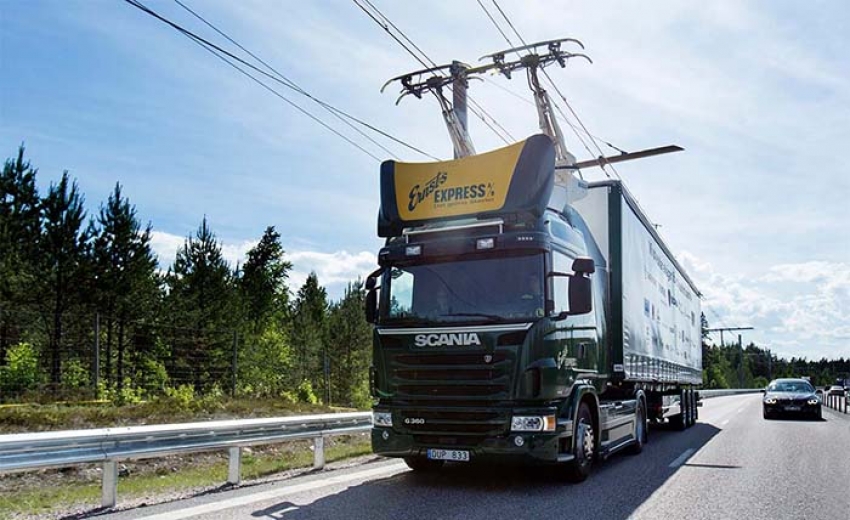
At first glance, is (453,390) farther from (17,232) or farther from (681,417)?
(17,232)

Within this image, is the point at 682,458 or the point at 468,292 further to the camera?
the point at 682,458

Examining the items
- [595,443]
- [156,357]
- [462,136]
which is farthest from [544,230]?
[156,357]

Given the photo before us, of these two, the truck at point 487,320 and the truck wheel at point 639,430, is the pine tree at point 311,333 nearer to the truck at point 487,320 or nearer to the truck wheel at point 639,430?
the truck wheel at point 639,430

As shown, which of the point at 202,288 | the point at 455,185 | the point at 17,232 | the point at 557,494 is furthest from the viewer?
the point at 202,288

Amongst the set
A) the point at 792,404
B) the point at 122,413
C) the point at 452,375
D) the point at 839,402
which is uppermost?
the point at 452,375

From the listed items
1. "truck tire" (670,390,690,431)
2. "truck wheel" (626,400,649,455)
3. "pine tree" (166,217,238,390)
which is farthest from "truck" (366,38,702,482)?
"pine tree" (166,217,238,390)

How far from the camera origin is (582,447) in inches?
320

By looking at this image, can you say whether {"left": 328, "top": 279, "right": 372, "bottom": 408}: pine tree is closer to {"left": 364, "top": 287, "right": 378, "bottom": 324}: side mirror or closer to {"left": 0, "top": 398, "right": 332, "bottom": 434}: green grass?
{"left": 0, "top": 398, "right": 332, "bottom": 434}: green grass

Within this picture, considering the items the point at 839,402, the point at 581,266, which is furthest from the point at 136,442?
the point at 839,402

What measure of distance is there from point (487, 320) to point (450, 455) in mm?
1553

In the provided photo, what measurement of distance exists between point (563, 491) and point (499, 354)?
1.77m

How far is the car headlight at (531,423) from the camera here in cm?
720

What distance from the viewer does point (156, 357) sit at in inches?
734

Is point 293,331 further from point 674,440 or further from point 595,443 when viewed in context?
point 595,443
